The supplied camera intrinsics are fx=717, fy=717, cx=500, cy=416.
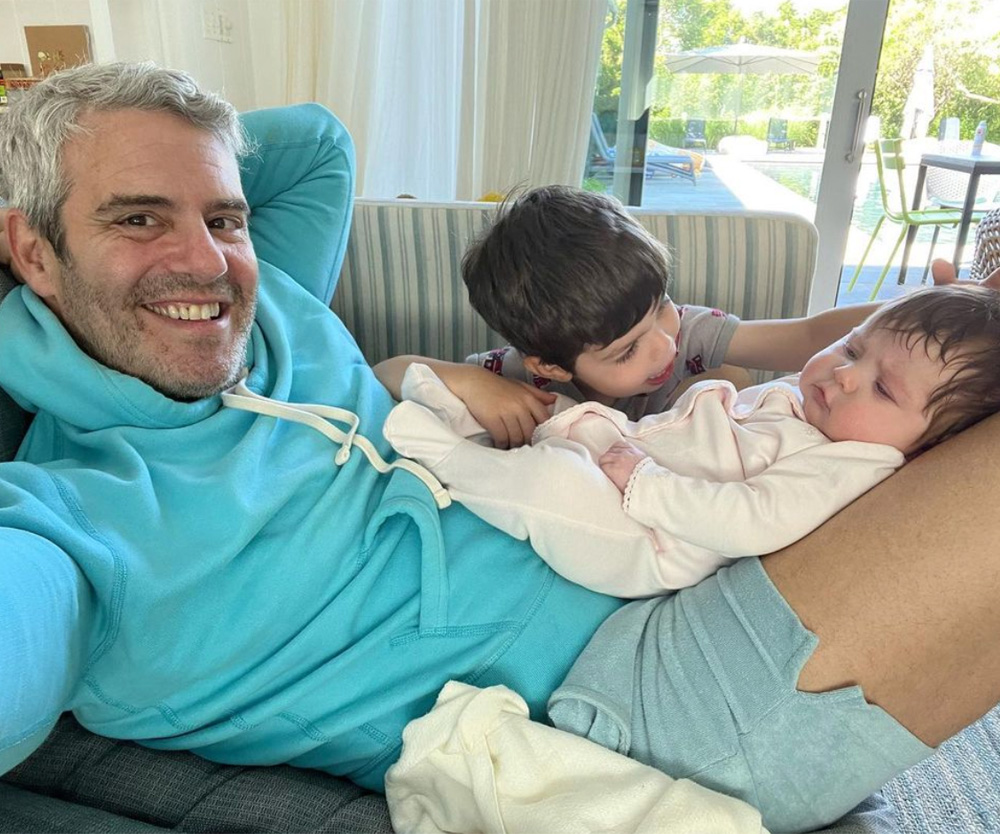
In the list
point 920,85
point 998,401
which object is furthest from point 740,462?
point 920,85

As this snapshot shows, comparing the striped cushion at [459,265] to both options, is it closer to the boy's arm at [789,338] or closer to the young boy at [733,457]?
the boy's arm at [789,338]

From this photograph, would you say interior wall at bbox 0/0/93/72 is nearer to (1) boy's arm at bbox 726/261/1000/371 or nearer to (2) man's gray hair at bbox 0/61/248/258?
(2) man's gray hair at bbox 0/61/248/258

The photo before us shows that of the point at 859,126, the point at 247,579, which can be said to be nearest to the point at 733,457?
the point at 247,579

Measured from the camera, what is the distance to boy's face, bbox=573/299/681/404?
46.8 inches

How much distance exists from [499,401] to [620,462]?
271mm

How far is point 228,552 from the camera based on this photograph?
91 centimetres

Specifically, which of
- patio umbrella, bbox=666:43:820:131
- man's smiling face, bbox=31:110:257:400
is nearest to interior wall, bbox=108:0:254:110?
patio umbrella, bbox=666:43:820:131

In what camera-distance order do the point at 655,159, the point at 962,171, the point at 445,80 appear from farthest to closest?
1. the point at 962,171
2. the point at 655,159
3. the point at 445,80

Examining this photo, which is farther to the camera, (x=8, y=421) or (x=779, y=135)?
(x=779, y=135)

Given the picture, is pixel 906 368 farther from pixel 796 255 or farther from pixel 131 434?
pixel 131 434

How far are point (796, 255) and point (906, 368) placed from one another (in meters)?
0.87

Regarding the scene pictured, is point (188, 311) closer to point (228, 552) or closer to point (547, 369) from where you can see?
point (228, 552)

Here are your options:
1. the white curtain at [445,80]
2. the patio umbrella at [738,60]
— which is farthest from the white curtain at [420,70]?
the patio umbrella at [738,60]

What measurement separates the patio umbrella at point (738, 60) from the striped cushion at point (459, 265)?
2.01 m
